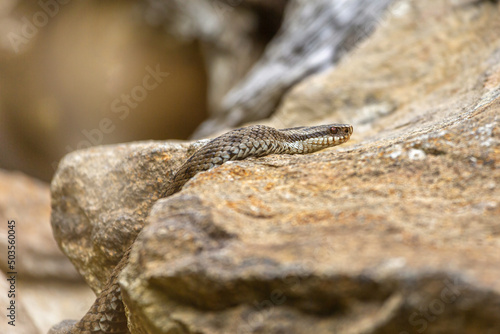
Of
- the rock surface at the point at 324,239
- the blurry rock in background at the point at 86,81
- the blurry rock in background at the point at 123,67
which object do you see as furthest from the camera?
the blurry rock in background at the point at 86,81

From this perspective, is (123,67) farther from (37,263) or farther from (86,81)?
(37,263)

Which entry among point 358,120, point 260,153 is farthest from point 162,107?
point 260,153

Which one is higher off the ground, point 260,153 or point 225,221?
point 260,153

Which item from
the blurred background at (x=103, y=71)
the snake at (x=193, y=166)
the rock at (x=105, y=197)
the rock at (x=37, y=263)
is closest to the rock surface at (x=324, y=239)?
the rock at (x=105, y=197)

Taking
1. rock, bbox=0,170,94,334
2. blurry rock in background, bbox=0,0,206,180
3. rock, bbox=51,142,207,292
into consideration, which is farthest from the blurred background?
rock, bbox=51,142,207,292

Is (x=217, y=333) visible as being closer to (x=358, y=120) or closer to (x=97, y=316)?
(x=97, y=316)

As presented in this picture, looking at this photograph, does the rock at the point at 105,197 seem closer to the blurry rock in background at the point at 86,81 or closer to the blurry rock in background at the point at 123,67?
the blurry rock in background at the point at 123,67
